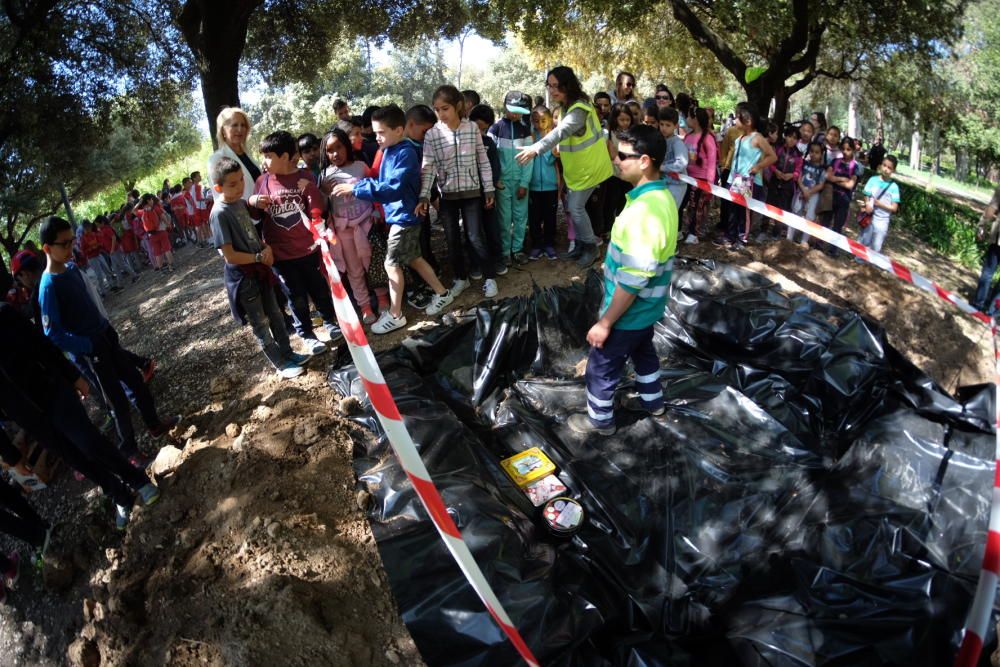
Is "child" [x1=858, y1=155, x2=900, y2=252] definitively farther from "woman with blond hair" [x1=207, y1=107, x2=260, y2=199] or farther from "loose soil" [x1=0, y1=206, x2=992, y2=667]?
"woman with blond hair" [x1=207, y1=107, x2=260, y2=199]

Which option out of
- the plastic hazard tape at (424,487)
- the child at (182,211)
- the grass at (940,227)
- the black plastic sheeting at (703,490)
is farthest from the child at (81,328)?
the grass at (940,227)

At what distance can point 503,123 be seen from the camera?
199 inches

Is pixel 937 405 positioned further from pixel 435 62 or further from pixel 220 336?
pixel 435 62

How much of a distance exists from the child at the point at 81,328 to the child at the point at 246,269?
2.59 ft

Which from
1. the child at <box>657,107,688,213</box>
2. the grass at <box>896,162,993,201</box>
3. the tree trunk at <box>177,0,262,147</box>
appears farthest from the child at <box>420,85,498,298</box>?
the grass at <box>896,162,993,201</box>

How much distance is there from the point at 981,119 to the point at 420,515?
35.2 meters

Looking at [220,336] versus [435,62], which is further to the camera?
[435,62]

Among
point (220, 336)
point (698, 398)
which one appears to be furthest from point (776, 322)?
point (220, 336)

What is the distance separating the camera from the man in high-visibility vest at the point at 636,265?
112 inches

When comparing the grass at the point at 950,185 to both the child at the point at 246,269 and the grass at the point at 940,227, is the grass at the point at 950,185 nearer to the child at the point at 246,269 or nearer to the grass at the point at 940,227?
the grass at the point at 940,227

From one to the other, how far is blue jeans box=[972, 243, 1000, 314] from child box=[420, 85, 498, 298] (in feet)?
22.0

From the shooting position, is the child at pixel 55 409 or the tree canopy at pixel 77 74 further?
the tree canopy at pixel 77 74

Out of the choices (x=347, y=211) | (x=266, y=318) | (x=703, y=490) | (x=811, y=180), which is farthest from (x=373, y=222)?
(x=811, y=180)

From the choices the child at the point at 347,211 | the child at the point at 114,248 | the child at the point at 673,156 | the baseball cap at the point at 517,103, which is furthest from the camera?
the child at the point at 114,248
